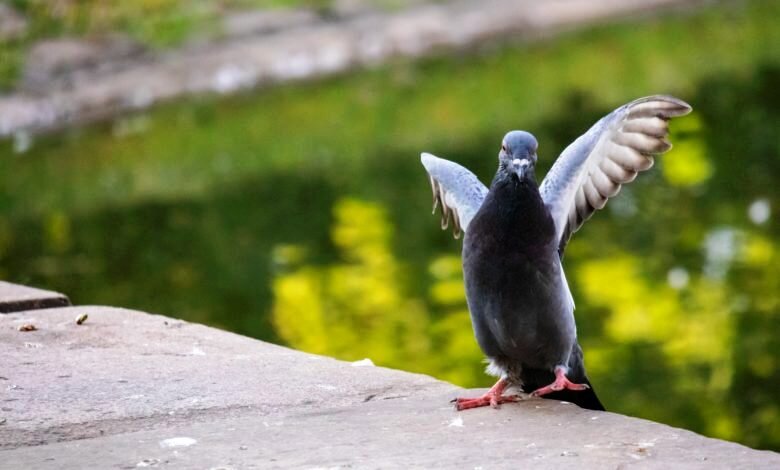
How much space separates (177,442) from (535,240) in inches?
46.1

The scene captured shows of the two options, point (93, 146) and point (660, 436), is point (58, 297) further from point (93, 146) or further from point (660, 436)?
point (93, 146)

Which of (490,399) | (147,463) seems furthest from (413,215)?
(147,463)

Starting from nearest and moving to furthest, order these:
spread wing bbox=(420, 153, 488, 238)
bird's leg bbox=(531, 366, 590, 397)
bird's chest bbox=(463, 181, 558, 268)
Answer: bird's chest bbox=(463, 181, 558, 268), bird's leg bbox=(531, 366, 590, 397), spread wing bbox=(420, 153, 488, 238)

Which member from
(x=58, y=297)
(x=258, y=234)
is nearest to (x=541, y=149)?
(x=258, y=234)

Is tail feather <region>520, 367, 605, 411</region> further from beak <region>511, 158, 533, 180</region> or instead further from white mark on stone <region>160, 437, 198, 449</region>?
white mark on stone <region>160, 437, 198, 449</region>

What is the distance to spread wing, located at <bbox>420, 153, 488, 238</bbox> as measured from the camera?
4953 mm

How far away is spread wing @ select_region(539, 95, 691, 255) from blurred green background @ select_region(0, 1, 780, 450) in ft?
7.74

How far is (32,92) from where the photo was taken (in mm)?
17359

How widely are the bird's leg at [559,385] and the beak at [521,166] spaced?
65 cm

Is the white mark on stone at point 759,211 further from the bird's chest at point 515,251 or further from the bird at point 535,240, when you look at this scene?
the bird's chest at point 515,251

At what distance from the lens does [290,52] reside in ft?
63.6

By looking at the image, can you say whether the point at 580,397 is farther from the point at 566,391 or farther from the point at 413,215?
the point at 413,215

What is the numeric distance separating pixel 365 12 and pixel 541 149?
6.91m

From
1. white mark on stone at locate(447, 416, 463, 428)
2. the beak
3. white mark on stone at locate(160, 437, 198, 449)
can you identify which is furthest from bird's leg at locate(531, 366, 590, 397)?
white mark on stone at locate(160, 437, 198, 449)
